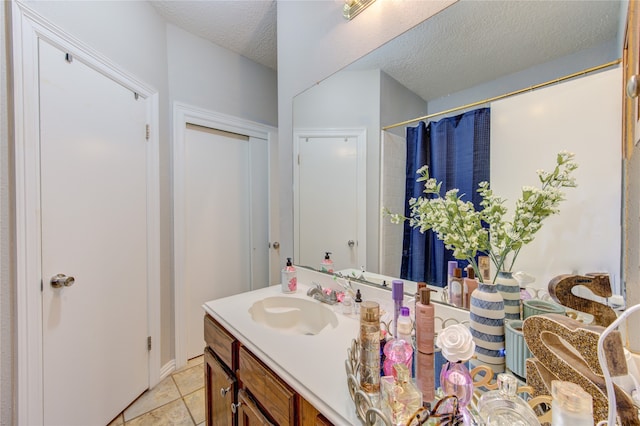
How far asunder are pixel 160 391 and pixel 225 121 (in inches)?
85.0

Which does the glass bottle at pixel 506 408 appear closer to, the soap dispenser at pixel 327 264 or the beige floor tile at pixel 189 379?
the soap dispenser at pixel 327 264

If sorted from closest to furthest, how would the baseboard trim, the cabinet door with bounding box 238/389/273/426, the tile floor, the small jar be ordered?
the small jar < the cabinet door with bounding box 238/389/273/426 < the tile floor < the baseboard trim

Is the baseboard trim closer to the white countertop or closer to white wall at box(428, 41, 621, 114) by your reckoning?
the white countertop

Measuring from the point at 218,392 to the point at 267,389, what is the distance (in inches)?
20.0

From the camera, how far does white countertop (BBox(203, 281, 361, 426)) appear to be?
0.61 m

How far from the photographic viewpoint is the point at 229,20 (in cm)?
189

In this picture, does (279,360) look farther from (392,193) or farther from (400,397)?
(392,193)

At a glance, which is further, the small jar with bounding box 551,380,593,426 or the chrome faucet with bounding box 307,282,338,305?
the chrome faucet with bounding box 307,282,338,305

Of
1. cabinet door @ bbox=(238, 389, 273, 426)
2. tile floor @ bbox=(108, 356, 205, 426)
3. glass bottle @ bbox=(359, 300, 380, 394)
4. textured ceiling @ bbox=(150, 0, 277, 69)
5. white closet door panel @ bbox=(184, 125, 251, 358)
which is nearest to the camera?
glass bottle @ bbox=(359, 300, 380, 394)

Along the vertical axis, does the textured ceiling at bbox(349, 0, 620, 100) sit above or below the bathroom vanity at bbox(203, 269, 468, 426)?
above

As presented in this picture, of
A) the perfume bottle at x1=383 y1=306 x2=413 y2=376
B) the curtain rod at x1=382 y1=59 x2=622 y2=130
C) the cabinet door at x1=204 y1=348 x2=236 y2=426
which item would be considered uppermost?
the curtain rod at x1=382 y1=59 x2=622 y2=130

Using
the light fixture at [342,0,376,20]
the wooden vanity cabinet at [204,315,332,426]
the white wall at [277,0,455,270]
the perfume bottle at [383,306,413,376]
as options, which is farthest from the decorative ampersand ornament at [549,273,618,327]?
the light fixture at [342,0,376,20]

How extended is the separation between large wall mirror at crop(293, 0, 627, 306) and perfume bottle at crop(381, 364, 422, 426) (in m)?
0.52

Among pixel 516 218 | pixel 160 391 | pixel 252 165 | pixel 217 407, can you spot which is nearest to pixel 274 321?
pixel 217 407
